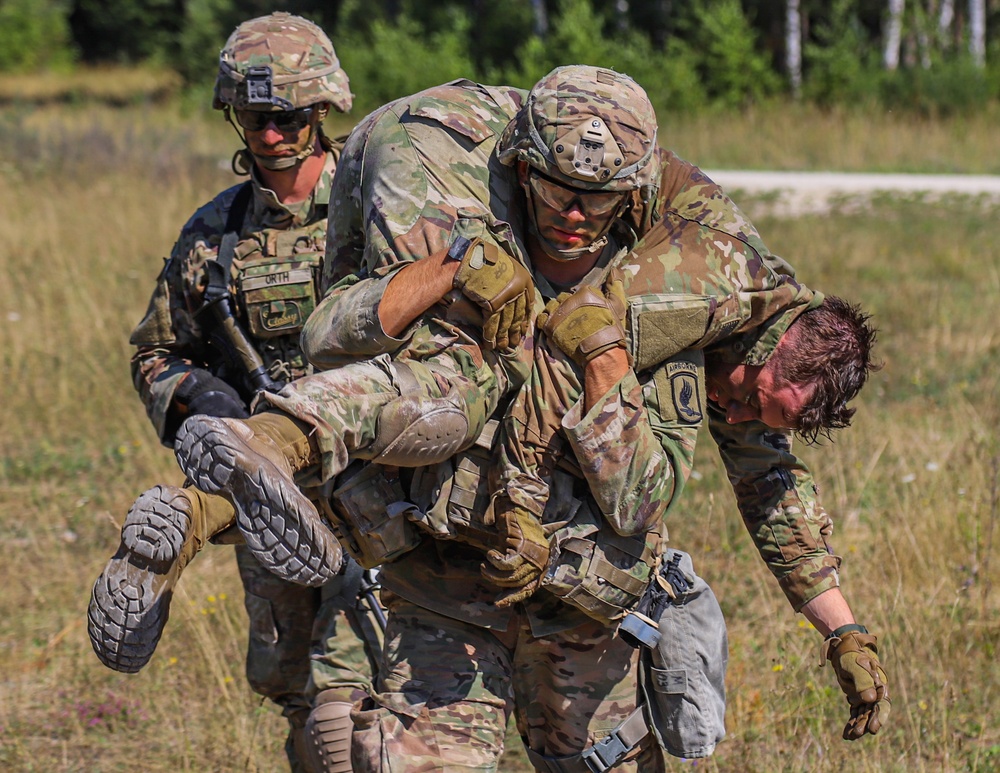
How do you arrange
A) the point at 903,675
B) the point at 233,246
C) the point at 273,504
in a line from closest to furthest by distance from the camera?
the point at 273,504 < the point at 233,246 < the point at 903,675

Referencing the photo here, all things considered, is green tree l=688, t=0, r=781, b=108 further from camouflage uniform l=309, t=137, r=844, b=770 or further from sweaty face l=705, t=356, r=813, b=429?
camouflage uniform l=309, t=137, r=844, b=770

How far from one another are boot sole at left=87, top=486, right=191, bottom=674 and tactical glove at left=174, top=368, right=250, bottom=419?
1.41 metres

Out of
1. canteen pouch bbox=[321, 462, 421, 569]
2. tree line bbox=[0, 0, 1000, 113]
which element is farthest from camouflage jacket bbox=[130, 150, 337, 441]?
tree line bbox=[0, 0, 1000, 113]

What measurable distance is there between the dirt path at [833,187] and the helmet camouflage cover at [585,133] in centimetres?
1025

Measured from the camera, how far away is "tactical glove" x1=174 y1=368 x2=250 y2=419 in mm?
3762

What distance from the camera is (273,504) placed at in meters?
2.20

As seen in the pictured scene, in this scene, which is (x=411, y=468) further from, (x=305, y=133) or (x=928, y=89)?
(x=928, y=89)

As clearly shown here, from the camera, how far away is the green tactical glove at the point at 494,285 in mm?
2502

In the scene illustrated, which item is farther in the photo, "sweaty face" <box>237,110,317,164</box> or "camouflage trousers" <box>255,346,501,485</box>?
"sweaty face" <box>237,110,317,164</box>

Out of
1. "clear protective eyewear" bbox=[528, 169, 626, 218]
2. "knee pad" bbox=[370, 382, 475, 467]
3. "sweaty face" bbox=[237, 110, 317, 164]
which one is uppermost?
"clear protective eyewear" bbox=[528, 169, 626, 218]

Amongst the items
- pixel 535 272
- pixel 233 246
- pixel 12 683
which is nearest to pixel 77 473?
pixel 12 683

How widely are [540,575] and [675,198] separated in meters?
0.95

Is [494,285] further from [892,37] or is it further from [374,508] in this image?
[892,37]

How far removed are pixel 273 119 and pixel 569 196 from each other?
1648 mm
